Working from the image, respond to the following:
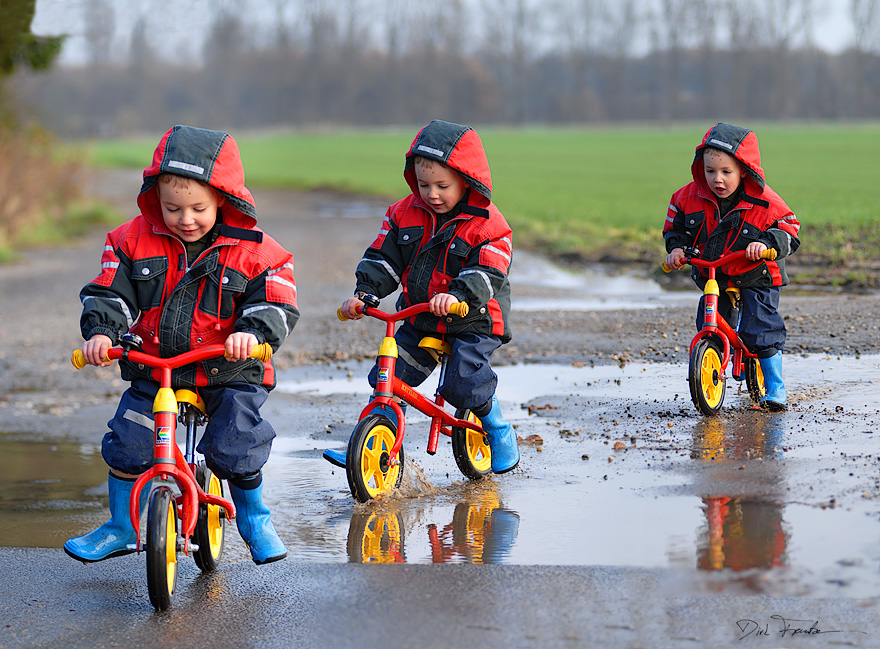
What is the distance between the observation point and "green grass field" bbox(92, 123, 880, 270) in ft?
59.6

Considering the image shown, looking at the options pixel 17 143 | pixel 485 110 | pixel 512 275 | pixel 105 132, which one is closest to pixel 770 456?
pixel 512 275

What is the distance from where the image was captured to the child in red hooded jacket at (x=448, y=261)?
209 inches

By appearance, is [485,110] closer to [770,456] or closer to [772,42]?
[772,42]

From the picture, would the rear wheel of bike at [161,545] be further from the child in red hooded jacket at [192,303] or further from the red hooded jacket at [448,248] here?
the red hooded jacket at [448,248]

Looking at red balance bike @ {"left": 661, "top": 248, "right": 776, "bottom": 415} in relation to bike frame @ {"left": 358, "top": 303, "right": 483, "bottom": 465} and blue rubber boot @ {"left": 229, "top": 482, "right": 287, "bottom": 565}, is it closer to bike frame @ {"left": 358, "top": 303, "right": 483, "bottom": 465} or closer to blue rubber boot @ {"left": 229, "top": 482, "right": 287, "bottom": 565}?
bike frame @ {"left": 358, "top": 303, "right": 483, "bottom": 465}

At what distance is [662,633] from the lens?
3.57 m

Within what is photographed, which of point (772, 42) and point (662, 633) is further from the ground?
point (772, 42)

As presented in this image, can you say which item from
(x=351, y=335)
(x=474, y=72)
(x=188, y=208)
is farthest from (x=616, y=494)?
(x=474, y=72)

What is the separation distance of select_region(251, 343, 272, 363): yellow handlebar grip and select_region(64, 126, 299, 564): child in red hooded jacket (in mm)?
83

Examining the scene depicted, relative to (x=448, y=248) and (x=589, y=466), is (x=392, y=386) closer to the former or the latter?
(x=448, y=248)

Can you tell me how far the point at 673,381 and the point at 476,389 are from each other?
111 inches

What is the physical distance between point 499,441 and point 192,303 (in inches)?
81.8

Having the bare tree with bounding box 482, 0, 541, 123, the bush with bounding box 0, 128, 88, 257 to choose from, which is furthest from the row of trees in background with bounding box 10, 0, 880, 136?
the bush with bounding box 0, 128, 88, 257

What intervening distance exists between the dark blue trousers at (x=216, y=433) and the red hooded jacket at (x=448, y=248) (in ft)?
4.29
